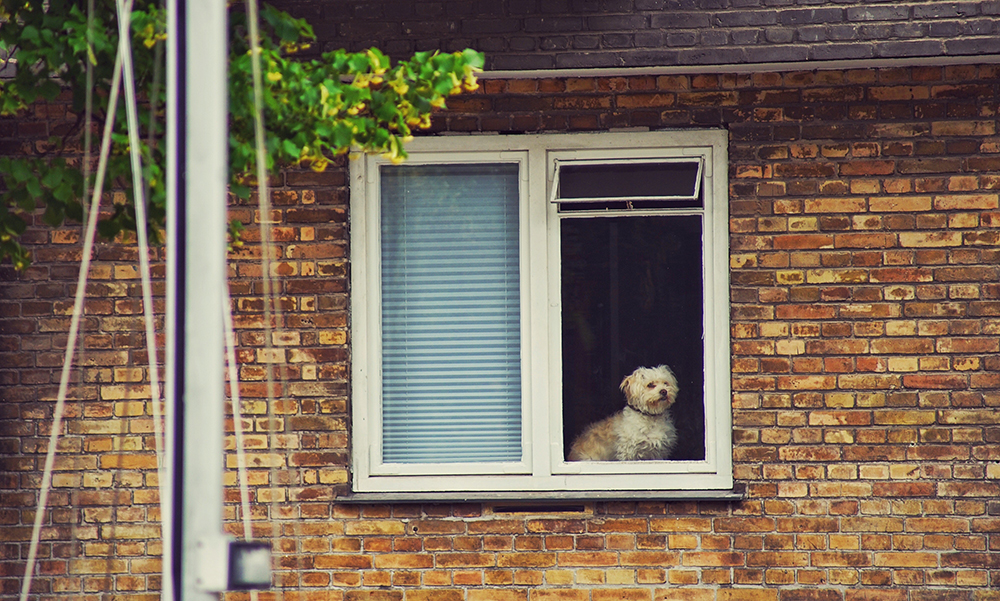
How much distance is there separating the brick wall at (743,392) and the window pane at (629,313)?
26 cm

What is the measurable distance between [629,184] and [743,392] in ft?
3.91

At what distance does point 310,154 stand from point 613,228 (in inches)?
85.3

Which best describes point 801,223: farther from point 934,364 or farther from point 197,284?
point 197,284

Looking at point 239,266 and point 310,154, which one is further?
point 239,266

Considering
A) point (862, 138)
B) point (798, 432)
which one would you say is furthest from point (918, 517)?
point (862, 138)

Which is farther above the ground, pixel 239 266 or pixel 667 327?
pixel 239 266

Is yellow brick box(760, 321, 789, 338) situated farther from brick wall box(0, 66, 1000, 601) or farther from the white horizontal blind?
the white horizontal blind

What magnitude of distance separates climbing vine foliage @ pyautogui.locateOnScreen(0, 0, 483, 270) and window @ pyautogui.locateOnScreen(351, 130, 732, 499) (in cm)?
170

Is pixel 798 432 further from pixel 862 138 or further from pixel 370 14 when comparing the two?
pixel 370 14

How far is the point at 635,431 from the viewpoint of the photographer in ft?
16.9

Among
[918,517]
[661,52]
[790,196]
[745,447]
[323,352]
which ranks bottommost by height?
[918,517]

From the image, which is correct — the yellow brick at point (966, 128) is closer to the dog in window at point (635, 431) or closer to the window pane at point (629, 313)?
the window pane at point (629, 313)

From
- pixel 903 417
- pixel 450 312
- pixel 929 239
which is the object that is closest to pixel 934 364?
pixel 903 417

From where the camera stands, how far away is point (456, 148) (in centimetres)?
511
